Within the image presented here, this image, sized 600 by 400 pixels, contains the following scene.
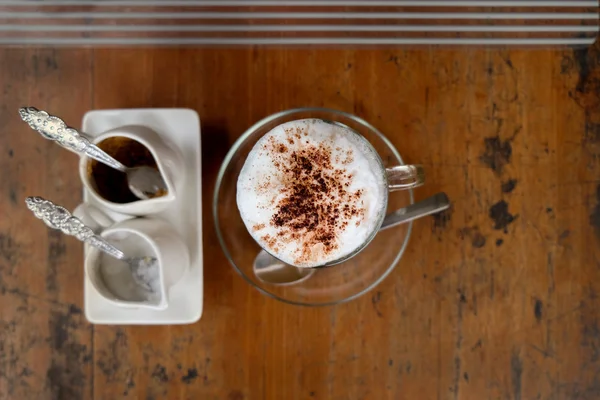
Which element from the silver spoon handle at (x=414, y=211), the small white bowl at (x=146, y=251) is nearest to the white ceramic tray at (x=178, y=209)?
the small white bowl at (x=146, y=251)

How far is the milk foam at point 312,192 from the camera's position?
20.8 inches

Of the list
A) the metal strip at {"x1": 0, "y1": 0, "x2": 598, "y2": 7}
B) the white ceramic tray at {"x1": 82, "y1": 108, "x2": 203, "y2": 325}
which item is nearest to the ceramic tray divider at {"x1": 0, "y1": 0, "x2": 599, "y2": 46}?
the metal strip at {"x1": 0, "y1": 0, "x2": 598, "y2": 7}

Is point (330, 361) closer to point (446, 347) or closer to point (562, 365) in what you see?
point (446, 347)

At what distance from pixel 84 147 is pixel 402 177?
333mm

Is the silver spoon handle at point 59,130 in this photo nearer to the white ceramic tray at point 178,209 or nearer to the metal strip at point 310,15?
the white ceramic tray at point 178,209

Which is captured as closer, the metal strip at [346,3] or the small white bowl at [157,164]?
the small white bowl at [157,164]

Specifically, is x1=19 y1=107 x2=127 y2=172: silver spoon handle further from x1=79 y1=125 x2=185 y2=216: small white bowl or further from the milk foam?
the milk foam

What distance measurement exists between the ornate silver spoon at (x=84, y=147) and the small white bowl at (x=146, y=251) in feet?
0.13

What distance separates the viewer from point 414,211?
1.99ft

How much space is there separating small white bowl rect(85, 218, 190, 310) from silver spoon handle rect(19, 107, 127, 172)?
87 millimetres

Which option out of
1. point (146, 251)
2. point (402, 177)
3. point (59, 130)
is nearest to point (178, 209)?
point (146, 251)

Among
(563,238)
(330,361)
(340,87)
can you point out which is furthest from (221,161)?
(563,238)

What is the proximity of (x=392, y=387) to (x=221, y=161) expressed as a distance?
37cm

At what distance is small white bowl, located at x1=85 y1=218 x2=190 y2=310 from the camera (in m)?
0.56
